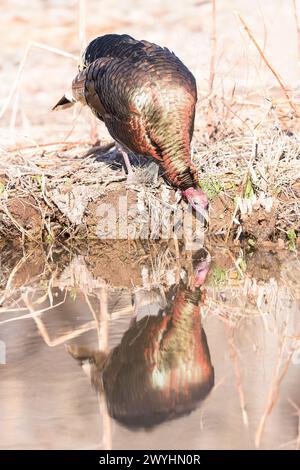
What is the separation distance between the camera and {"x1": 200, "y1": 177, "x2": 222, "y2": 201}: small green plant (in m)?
7.24

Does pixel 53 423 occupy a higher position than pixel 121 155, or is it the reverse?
pixel 53 423

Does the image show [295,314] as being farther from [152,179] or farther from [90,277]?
[152,179]

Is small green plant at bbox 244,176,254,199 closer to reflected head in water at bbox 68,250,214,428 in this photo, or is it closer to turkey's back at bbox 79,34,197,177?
turkey's back at bbox 79,34,197,177

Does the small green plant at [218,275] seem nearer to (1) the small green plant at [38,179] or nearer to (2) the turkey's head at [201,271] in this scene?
(2) the turkey's head at [201,271]

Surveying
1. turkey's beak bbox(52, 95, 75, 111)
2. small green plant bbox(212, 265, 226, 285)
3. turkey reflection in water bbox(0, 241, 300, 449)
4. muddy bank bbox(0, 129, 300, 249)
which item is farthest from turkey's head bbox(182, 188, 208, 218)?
turkey's beak bbox(52, 95, 75, 111)

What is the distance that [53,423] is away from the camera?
3945mm

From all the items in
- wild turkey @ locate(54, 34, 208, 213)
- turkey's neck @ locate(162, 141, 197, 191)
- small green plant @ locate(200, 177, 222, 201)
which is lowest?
small green plant @ locate(200, 177, 222, 201)

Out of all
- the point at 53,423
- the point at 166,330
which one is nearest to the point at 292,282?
the point at 166,330

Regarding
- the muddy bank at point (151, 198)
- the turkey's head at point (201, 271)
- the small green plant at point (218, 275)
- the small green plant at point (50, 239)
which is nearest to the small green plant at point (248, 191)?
the muddy bank at point (151, 198)

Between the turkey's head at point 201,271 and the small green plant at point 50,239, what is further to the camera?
the small green plant at point 50,239

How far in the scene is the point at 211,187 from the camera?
23.8 feet

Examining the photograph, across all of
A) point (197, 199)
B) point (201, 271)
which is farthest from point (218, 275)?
point (197, 199)

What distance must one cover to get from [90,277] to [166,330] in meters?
1.41

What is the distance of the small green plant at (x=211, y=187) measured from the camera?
7238mm
